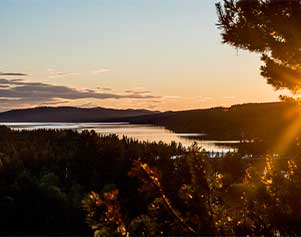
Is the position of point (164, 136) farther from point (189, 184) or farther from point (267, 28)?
point (189, 184)

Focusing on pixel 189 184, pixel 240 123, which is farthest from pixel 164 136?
pixel 189 184

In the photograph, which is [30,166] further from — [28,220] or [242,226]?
[242,226]

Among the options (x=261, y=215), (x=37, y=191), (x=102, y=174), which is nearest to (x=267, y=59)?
(x=261, y=215)

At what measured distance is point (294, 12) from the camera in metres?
7.25

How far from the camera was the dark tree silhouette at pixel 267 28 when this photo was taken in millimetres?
7230

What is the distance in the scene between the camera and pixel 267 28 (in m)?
7.52

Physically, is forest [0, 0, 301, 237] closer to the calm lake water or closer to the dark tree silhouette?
the dark tree silhouette

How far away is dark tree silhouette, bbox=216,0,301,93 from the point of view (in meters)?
7.23

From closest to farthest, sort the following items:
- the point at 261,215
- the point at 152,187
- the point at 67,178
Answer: the point at 152,187 < the point at 261,215 < the point at 67,178

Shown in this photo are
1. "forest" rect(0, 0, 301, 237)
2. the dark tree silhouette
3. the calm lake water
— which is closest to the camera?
"forest" rect(0, 0, 301, 237)

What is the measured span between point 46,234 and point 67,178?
360 cm

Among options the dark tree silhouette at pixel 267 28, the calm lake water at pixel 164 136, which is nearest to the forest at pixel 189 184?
the dark tree silhouette at pixel 267 28

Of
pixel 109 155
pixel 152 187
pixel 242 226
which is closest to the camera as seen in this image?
pixel 152 187

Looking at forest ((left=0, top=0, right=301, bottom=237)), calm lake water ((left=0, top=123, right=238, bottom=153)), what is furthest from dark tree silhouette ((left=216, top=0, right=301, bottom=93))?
calm lake water ((left=0, top=123, right=238, bottom=153))
